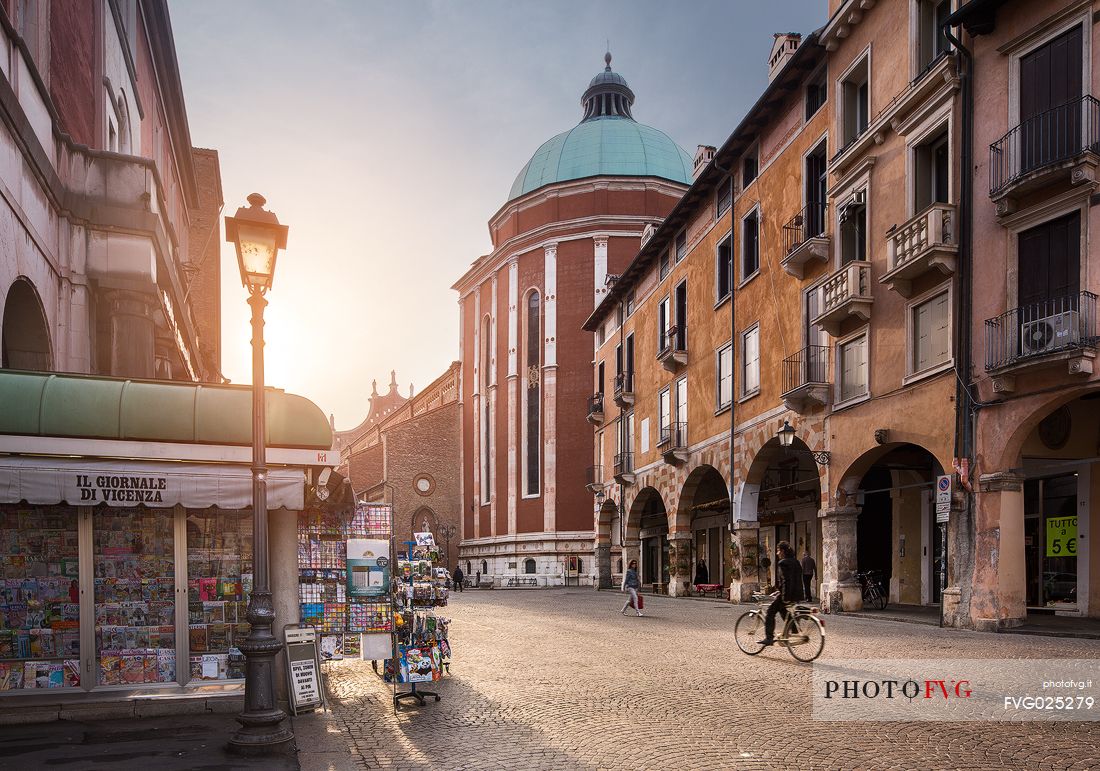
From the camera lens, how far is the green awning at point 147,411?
825 cm

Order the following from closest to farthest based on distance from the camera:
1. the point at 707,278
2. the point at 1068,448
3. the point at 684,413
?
the point at 1068,448, the point at 707,278, the point at 684,413

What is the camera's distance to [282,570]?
30.7ft

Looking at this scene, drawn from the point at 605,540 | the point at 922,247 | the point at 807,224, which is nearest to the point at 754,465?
the point at 807,224

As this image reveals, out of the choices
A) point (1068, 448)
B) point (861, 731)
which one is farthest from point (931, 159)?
point (861, 731)

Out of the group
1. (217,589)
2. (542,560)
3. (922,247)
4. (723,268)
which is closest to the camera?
(217,589)

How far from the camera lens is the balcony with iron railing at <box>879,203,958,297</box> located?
16.6m

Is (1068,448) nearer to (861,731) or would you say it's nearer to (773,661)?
(773,661)

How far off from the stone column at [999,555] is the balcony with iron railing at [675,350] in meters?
15.6

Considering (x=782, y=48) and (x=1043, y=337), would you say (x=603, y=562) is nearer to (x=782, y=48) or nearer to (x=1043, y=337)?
(x=782, y=48)

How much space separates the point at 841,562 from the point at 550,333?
3343 cm

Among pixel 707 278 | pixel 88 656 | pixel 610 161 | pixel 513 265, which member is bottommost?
pixel 88 656

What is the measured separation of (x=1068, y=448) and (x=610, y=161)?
41.2 meters

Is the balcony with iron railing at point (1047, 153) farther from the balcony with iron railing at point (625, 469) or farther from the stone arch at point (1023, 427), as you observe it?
the balcony with iron railing at point (625, 469)

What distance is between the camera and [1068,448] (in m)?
17.7
